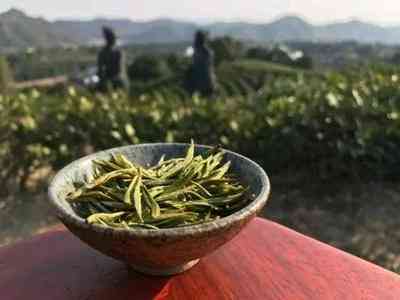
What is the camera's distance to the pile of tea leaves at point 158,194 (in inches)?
34.0

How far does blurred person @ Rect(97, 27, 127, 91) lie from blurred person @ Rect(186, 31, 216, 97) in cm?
126

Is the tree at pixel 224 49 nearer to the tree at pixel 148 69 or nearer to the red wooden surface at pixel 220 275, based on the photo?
the tree at pixel 148 69

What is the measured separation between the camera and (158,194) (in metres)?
0.94

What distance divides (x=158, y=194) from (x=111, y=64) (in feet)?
23.3

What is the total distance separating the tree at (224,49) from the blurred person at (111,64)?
1437 centimetres

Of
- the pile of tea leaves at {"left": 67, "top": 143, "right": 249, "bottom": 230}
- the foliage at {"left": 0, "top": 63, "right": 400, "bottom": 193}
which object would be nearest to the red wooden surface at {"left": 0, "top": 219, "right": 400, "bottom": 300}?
the pile of tea leaves at {"left": 67, "top": 143, "right": 249, "bottom": 230}

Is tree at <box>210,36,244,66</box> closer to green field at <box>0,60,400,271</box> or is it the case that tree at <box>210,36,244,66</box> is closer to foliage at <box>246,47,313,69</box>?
foliage at <box>246,47,313,69</box>

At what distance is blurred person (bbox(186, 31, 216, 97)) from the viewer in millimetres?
8289

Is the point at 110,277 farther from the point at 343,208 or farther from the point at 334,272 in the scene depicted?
the point at 343,208

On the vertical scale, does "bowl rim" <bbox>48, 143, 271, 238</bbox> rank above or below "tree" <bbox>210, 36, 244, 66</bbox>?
above

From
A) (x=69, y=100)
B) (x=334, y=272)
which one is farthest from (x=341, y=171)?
(x=334, y=272)

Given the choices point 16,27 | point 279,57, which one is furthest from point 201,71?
point 279,57

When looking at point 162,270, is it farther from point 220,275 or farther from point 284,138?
point 284,138

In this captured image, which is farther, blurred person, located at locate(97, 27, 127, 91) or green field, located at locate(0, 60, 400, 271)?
blurred person, located at locate(97, 27, 127, 91)
